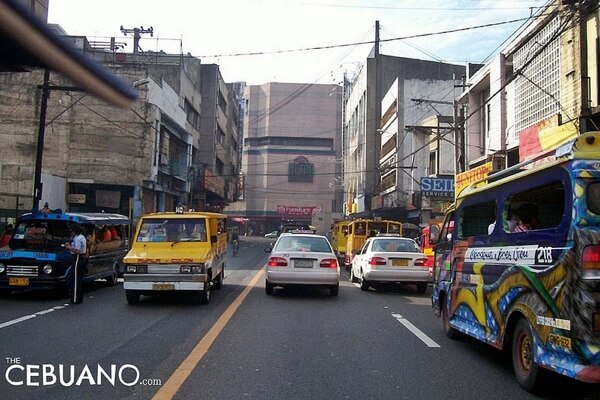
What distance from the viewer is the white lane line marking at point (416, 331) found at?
8.00 meters

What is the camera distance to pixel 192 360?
6617 millimetres

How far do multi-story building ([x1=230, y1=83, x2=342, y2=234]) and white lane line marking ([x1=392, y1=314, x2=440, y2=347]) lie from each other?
88.1 m

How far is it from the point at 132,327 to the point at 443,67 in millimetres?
50304

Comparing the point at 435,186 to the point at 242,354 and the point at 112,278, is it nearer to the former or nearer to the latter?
the point at 112,278

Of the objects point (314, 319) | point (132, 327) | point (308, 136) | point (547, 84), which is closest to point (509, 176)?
point (314, 319)

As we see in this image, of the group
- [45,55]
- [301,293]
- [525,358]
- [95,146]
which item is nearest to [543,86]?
[301,293]

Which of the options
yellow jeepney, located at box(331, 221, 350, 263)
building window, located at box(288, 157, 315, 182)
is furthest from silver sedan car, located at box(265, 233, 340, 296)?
building window, located at box(288, 157, 315, 182)

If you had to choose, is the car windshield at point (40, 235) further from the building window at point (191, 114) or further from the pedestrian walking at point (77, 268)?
the building window at point (191, 114)

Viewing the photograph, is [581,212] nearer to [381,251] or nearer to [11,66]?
[11,66]

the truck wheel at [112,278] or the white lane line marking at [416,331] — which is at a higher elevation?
the truck wheel at [112,278]

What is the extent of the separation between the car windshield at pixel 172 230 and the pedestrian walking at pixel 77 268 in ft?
3.82

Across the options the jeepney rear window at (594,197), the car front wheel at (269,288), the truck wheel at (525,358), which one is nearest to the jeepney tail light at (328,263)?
the car front wheel at (269,288)

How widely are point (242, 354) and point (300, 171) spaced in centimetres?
9312

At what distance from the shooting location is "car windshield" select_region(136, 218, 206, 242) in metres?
12.3
